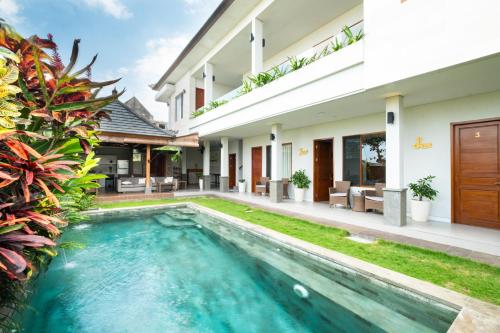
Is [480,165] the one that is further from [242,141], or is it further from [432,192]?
[242,141]

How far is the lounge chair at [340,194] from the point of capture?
9.46 m

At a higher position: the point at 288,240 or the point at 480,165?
the point at 480,165

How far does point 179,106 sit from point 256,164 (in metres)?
8.62

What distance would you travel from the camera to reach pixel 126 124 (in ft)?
44.9

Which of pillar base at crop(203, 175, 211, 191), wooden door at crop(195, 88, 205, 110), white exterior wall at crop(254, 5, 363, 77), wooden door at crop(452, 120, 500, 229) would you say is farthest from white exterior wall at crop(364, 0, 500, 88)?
wooden door at crop(195, 88, 205, 110)

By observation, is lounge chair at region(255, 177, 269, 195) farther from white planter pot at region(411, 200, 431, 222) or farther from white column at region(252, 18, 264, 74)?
white planter pot at region(411, 200, 431, 222)

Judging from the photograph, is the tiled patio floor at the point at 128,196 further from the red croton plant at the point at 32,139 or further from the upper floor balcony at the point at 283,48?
the red croton plant at the point at 32,139

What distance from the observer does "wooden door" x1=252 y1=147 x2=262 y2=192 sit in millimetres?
15484

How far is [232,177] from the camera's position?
60.5 ft

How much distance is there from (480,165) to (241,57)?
39.9 ft

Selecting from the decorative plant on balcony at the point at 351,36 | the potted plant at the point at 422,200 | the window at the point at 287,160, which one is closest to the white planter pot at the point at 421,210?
the potted plant at the point at 422,200

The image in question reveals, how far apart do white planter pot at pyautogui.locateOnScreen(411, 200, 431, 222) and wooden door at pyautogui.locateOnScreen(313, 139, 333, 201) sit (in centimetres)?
449

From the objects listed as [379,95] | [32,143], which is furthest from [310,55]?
[32,143]

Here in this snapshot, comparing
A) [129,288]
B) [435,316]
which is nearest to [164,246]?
[129,288]
